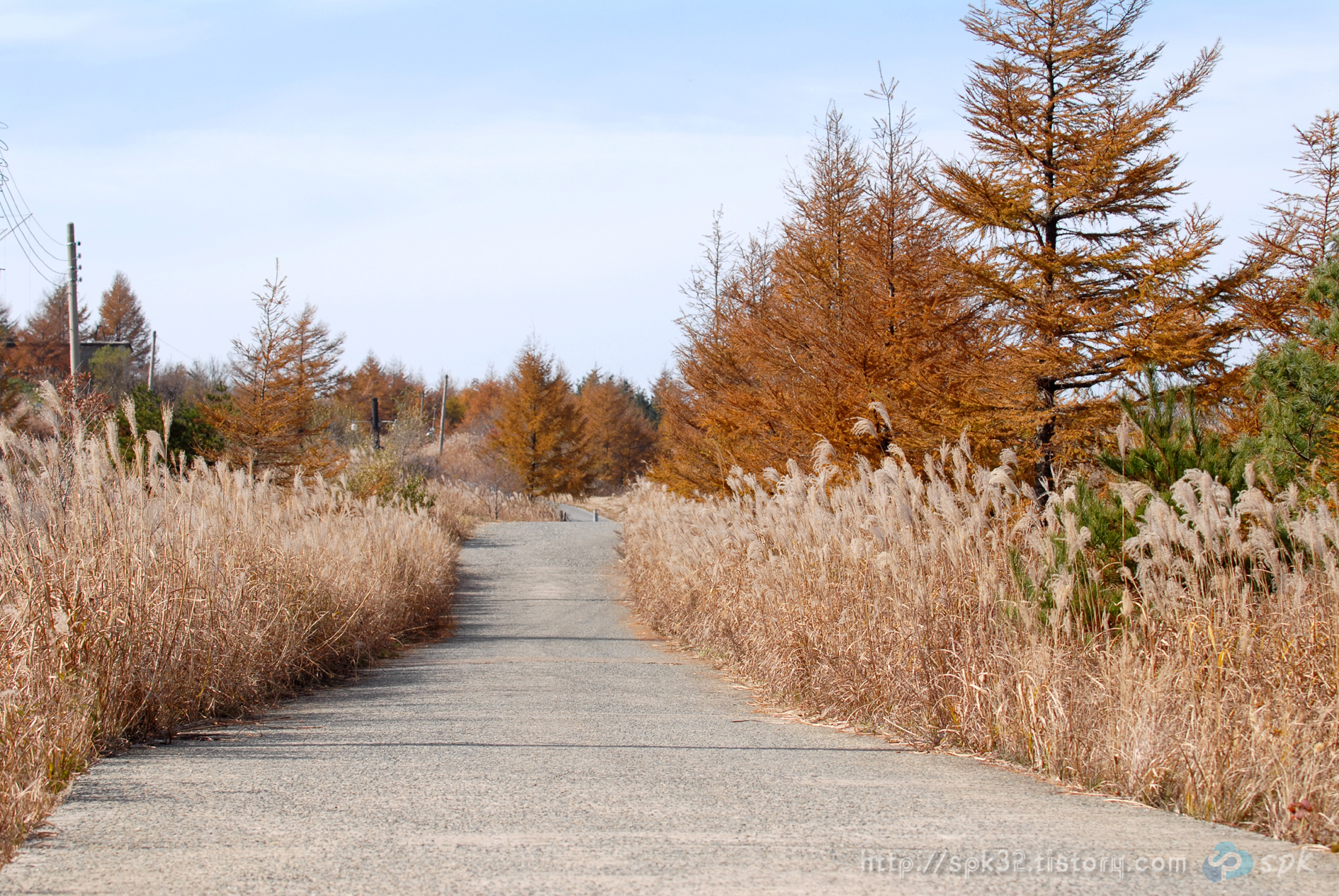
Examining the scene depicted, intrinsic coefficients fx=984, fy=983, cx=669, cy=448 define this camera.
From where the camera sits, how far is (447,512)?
91.5ft

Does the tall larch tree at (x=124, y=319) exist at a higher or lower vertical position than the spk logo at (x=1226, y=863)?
higher

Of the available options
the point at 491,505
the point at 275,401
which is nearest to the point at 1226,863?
the point at 275,401

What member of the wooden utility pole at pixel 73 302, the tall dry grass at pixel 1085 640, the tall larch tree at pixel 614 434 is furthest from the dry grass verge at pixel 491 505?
the tall dry grass at pixel 1085 640

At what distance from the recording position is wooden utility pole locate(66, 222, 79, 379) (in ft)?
63.8

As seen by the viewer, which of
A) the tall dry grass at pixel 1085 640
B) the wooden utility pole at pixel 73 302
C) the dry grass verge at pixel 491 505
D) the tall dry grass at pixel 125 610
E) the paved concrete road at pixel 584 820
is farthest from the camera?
the dry grass verge at pixel 491 505

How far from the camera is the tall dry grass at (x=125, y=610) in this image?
4645mm

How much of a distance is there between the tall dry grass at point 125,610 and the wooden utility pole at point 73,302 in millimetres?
12147

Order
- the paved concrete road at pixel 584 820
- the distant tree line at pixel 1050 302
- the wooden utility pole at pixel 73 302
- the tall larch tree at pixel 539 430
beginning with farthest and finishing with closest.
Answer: the tall larch tree at pixel 539 430, the wooden utility pole at pixel 73 302, the distant tree line at pixel 1050 302, the paved concrete road at pixel 584 820

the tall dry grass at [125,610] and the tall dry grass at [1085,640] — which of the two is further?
the tall dry grass at [125,610]

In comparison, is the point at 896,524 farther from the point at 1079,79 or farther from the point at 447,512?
the point at 447,512

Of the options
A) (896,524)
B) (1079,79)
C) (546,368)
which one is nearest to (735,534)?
(896,524)

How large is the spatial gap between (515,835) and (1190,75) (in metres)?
11.2

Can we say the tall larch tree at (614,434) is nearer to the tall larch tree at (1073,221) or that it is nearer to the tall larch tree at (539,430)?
the tall larch tree at (539,430)

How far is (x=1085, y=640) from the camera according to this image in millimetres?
5820
